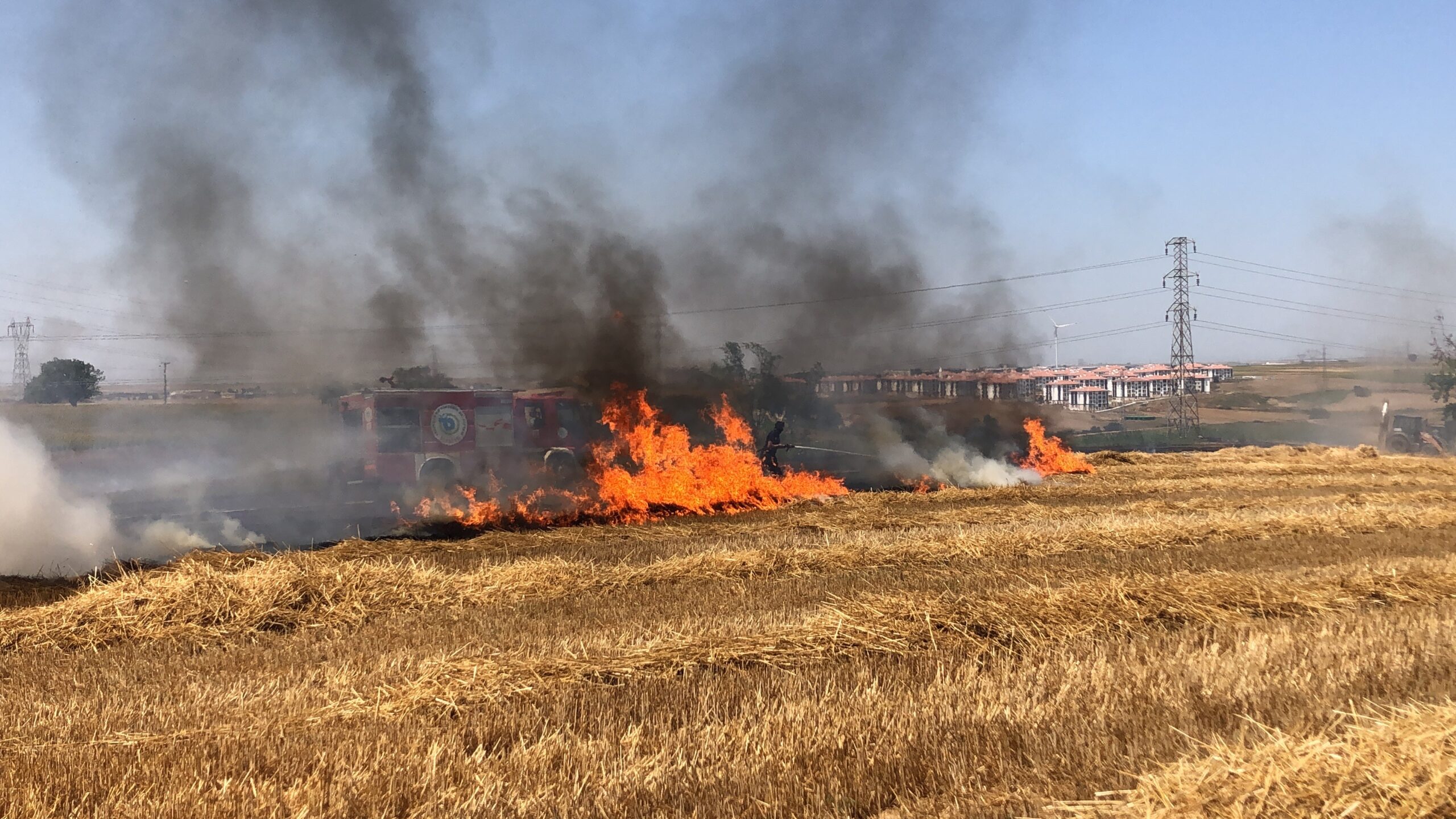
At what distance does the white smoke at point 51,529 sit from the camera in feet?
49.4

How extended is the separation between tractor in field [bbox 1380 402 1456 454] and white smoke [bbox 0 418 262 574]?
4448cm

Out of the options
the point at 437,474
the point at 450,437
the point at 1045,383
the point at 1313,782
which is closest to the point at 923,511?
the point at 437,474

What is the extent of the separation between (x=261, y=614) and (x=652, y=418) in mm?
15024

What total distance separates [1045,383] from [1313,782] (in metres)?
100

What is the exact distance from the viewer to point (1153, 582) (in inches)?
403

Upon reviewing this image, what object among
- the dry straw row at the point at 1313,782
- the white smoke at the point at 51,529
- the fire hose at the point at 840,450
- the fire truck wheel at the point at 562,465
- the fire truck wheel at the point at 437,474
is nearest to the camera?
the dry straw row at the point at 1313,782

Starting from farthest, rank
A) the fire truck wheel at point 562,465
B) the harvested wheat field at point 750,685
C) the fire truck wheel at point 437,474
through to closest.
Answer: the fire truck wheel at point 562,465 < the fire truck wheel at point 437,474 < the harvested wheat field at point 750,685

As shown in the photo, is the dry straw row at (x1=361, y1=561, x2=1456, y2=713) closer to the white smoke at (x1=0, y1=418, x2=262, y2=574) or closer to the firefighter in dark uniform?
the white smoke at (x1=0, y1=418, x2=262, y2=574)

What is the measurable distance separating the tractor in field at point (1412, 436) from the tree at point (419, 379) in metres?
37.8

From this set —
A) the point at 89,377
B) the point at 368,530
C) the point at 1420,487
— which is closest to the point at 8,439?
the point at 368,530

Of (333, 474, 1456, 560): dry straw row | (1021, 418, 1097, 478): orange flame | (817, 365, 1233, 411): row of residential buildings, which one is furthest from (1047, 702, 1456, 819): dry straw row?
(817, 365, 1233, 411): row of residential buildings

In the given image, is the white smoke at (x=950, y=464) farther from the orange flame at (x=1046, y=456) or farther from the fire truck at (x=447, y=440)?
the fire truck at (x=447, y=440)

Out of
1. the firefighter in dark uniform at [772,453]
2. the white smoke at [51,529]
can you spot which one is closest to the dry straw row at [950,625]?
the white smoke at [51,529]

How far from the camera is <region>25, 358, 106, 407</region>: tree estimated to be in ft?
166
